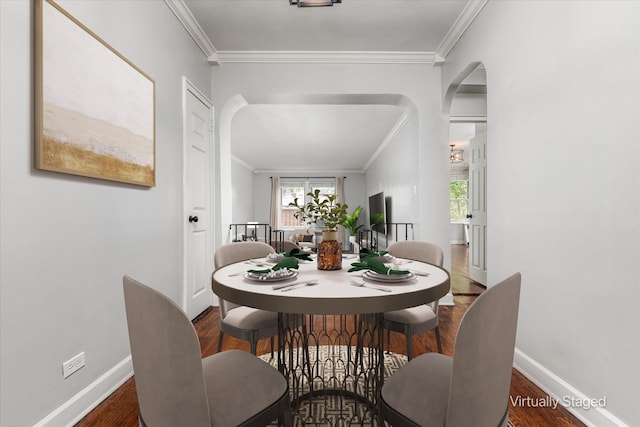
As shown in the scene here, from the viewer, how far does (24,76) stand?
129 cm

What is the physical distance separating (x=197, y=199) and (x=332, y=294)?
243cm

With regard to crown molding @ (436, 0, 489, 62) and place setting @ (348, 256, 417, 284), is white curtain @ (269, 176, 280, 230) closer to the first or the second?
crown molding @ (436, 0, 489, 62)

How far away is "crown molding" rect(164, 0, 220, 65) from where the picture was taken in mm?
2544

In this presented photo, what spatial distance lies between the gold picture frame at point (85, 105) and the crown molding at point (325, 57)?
4.97 feet

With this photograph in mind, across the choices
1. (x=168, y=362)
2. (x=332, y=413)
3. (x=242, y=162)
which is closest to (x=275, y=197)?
(x=242, y=162)

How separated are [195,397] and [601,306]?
5.78 ft

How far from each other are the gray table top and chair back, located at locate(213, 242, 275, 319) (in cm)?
64

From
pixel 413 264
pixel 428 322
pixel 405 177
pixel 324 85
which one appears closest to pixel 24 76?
pixel 413 264

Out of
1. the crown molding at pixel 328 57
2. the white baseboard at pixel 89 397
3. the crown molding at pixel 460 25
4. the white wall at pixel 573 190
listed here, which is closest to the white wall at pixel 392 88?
the crown molding at pixel 328 57

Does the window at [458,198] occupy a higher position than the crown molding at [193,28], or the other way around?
the crown molding at [193,28]

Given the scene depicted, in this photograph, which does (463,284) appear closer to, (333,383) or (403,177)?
(403,177)

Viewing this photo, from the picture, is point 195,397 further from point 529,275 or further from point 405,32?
point 405,32

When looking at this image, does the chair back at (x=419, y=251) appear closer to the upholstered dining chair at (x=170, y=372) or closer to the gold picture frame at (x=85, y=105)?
the upholstered dining chair at (x=170, y=372)

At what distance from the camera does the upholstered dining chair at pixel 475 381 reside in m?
0.78
